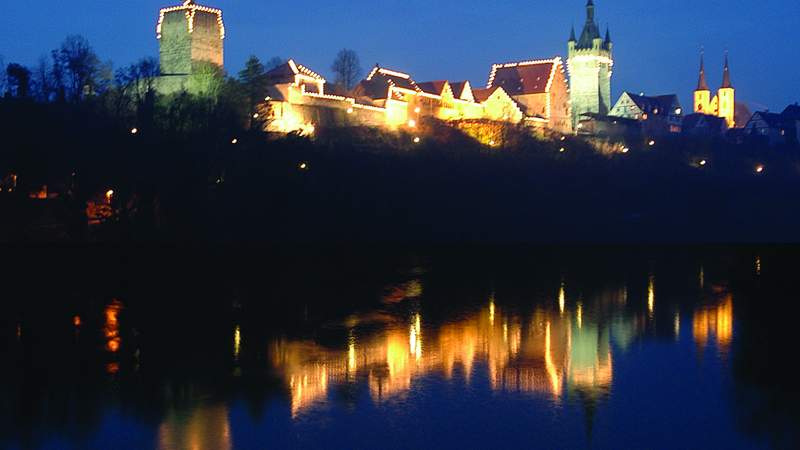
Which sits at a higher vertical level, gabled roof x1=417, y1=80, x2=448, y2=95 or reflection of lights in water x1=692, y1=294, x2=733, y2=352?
gabled roof x1=417, y1=80, x2=448, y2=95

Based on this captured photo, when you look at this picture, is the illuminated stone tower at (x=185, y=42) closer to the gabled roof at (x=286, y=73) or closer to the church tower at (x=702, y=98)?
the gabled roof at (x=286, y=73)

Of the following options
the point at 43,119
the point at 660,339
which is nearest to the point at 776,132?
the point at 43,119

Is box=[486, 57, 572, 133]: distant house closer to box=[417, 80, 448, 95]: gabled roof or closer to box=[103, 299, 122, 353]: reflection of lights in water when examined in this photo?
box=[417, 80, 448, 95]: gabled roof

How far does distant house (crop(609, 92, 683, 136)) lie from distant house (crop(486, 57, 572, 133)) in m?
13.5

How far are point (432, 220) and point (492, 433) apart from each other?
38170mm

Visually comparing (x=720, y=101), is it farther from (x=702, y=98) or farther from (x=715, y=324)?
(x=715, y=324)

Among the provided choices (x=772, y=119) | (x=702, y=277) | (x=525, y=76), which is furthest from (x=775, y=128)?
(x=702, y=277)

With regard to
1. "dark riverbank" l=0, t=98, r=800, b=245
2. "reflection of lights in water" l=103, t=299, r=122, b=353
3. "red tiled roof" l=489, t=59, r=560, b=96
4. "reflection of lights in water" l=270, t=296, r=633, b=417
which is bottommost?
"reflection of lights in water" l=270, t=296, r=633, b=417

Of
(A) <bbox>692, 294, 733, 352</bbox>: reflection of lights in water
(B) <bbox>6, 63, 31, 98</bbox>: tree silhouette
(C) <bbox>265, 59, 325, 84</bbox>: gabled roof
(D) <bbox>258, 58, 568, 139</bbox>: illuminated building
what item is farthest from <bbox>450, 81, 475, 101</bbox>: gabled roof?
(A) <bbox>692, 294, 733, 352</bbox>: reflection of lights in water

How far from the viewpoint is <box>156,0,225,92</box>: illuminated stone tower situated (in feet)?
186

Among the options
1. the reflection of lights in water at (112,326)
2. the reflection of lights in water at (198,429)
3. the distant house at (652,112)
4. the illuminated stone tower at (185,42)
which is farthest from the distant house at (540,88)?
the reflection of lights in water at (198,429)

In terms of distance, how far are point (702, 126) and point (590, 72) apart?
18532 millimetres

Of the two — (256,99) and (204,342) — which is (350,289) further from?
(256,99)

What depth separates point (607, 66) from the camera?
9850cm
